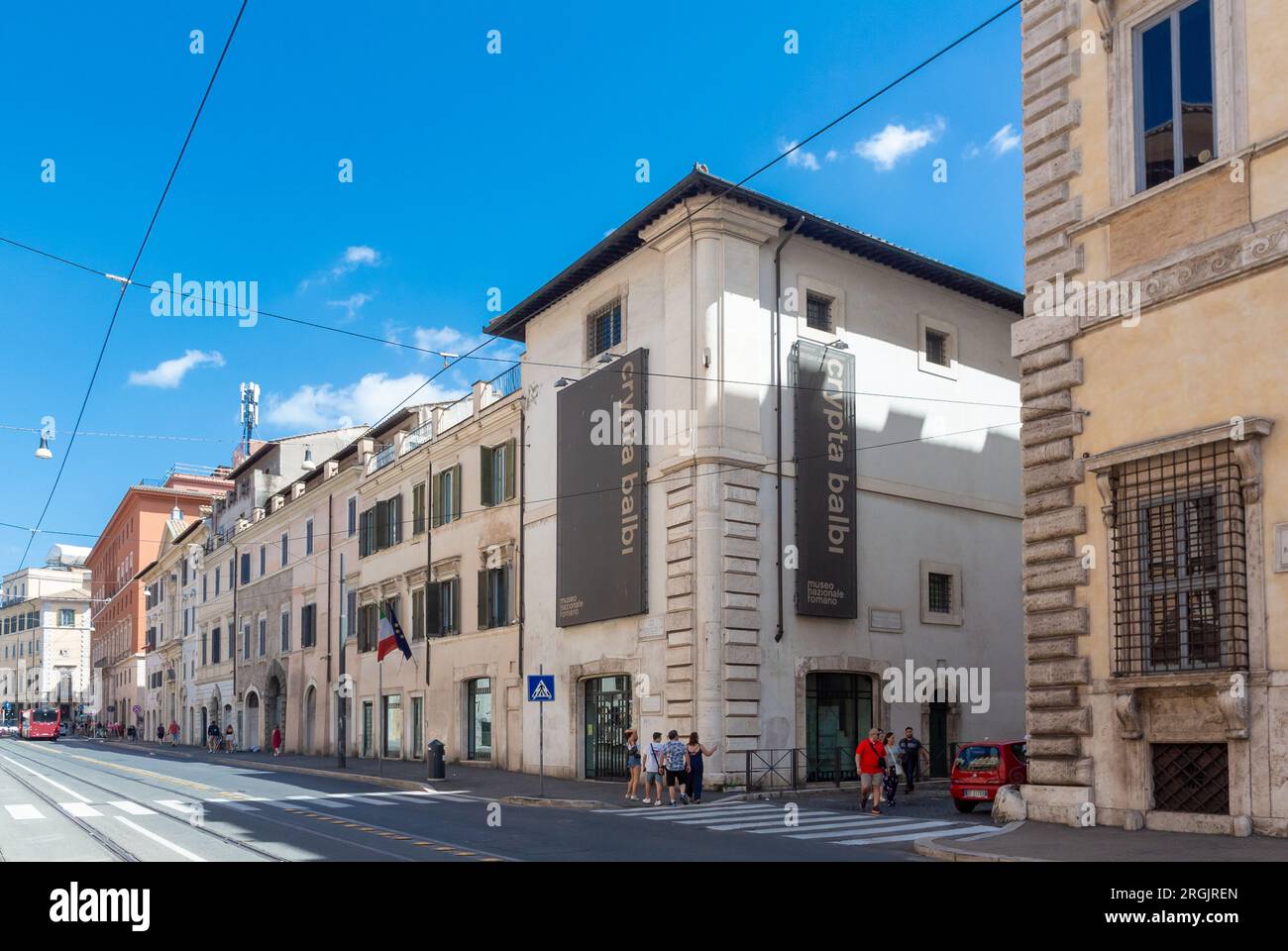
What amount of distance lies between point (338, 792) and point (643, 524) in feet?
29.8

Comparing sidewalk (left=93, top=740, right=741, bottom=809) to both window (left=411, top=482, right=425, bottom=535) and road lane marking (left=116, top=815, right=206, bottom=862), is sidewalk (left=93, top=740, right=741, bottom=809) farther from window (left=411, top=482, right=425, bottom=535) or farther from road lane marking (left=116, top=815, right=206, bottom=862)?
road lane marking (left=116, top=815, right=206, bottom=862)

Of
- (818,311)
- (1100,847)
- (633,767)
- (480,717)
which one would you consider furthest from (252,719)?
(1100,847)

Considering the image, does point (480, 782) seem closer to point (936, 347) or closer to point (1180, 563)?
point (936, 347)

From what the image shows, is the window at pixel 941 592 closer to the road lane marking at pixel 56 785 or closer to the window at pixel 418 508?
the window at pixel 418 508

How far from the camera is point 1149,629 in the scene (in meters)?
16.5

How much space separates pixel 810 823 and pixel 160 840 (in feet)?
32.3

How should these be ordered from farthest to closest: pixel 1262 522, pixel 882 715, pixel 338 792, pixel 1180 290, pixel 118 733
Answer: pixel 118 733 → pixel 882 715 → pixel 338 792 → pixel 1180 290 → pixel 1262 522

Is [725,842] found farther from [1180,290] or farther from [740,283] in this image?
[740,283]

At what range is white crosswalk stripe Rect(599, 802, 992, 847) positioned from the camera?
60.3 feet

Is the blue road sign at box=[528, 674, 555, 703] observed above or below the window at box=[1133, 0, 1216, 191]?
below

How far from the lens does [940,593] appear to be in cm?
3356

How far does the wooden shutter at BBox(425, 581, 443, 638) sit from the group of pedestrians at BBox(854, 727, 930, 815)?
54.8ft

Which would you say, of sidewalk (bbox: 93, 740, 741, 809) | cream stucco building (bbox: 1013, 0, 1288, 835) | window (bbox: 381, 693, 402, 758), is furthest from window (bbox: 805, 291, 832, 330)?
window (bbox: 381, 693, 402, 758)
